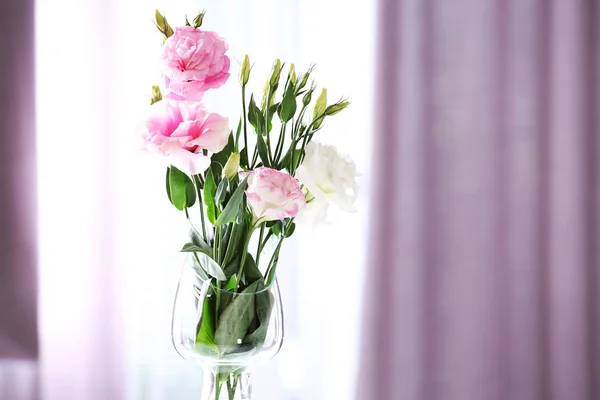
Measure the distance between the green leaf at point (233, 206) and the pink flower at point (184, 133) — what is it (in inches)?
2.0

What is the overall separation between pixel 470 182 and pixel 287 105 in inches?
30.7

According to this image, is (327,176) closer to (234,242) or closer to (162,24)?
(234,242)

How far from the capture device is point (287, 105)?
844 mm

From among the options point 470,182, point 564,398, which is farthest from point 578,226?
point 564,398

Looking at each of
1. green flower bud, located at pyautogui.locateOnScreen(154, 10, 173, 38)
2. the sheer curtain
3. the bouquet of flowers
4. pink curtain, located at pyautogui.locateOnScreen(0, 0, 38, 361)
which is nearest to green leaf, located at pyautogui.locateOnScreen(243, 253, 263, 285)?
the bouquet of flowers

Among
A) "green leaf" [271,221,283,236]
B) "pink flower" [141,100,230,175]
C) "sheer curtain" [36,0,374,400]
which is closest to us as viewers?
"pink flower" [141,100,230,175]

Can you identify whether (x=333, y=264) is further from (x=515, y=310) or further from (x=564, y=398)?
(x=564, y=398)

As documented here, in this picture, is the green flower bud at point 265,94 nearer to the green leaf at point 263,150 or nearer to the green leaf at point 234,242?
the green leaf at point 263,150

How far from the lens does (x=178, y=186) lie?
0.81 metres

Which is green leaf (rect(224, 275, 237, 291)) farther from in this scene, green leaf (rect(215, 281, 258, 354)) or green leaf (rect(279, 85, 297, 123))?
green leaf (rect(279, 85, 297, 123))

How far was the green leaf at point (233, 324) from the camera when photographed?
31.0 inches

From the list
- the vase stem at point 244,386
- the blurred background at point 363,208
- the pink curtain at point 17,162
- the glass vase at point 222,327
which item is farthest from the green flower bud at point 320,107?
the pink curtain at point 17,162

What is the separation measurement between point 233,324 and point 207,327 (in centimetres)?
3

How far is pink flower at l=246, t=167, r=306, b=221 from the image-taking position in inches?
29.0
